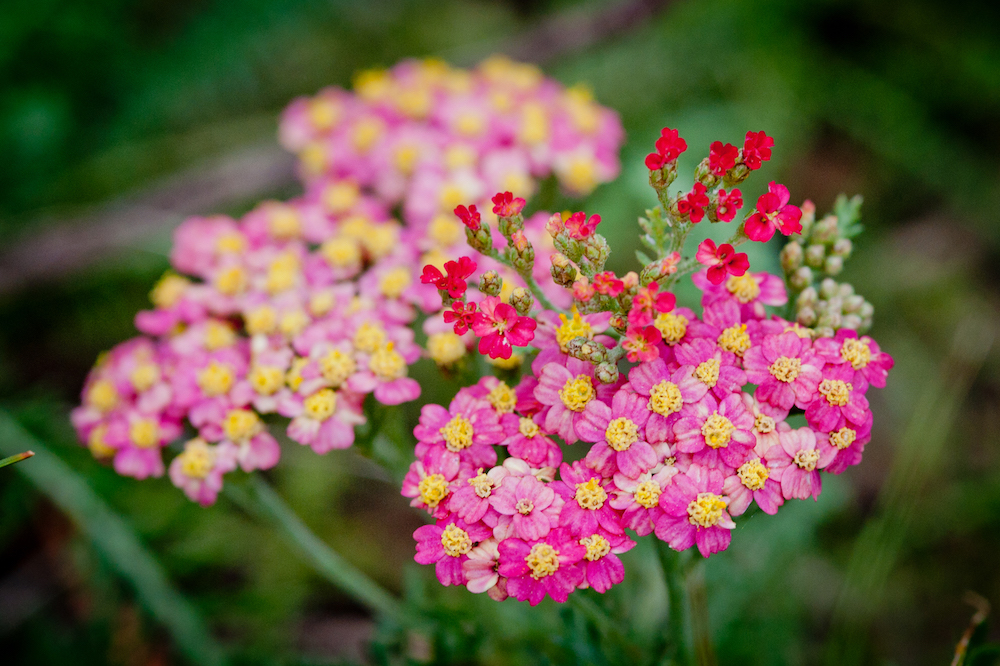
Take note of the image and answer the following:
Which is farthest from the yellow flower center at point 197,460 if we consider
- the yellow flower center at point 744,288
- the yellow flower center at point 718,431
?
the yellow flower center at point 744,288

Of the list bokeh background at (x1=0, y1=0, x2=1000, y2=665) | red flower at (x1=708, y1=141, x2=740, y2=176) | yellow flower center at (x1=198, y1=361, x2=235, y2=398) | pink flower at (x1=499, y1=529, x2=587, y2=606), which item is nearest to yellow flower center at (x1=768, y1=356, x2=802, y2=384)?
red flower at (x1=708, y1=141, x2=740, y2=176)

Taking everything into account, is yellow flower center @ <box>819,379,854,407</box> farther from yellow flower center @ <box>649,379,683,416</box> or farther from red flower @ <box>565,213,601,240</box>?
red flower @ <box>565,213,601,240</box>

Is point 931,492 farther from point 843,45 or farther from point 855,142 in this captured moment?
point 843,45

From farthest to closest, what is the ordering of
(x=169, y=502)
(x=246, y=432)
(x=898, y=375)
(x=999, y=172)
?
(x=999, y=172), (x=898, y=375), (x=169, y=502), (x=246, y=432)

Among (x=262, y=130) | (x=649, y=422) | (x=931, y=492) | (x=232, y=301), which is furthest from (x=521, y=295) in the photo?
(x=262, y=130)

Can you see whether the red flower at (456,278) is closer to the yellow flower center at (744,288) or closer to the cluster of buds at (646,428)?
the cluster of buds at (646,428)

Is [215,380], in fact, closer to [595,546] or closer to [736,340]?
[595,546]

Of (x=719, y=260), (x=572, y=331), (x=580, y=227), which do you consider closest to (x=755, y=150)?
(x=719, y=260)
